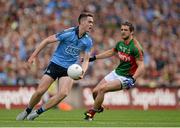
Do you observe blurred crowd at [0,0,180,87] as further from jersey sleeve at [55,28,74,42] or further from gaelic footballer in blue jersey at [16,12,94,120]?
jersey sleeve at [55,28,74,42]

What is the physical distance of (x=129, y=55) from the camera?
59.2ft

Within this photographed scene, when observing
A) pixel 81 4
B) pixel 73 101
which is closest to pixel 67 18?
pixel 81 4

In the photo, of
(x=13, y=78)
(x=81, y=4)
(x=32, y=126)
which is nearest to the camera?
(x=32, y=126)

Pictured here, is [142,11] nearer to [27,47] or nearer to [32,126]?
[27,47]

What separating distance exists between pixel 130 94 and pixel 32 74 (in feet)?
13.5

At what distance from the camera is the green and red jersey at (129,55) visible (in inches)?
706

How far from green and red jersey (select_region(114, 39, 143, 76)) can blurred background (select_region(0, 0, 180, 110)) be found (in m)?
8.53

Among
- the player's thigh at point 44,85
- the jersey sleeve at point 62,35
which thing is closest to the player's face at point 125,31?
the jersey sleeve at point 62,35

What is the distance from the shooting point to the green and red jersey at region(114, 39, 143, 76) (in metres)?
17.9

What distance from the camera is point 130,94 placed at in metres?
28.0

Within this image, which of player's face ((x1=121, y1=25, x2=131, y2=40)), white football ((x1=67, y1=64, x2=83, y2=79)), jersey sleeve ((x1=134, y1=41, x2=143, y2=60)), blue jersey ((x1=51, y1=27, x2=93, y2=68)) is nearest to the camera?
white football ((x1=67, y1=64, x2=83, y2=79))

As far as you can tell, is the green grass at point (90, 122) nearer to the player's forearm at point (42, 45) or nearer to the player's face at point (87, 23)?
the player's forearm at point (42, 45)

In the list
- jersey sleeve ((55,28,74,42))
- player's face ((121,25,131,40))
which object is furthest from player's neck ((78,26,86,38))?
player's face ((121,25,131,40))

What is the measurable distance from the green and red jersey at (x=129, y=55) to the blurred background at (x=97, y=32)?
8531mm
